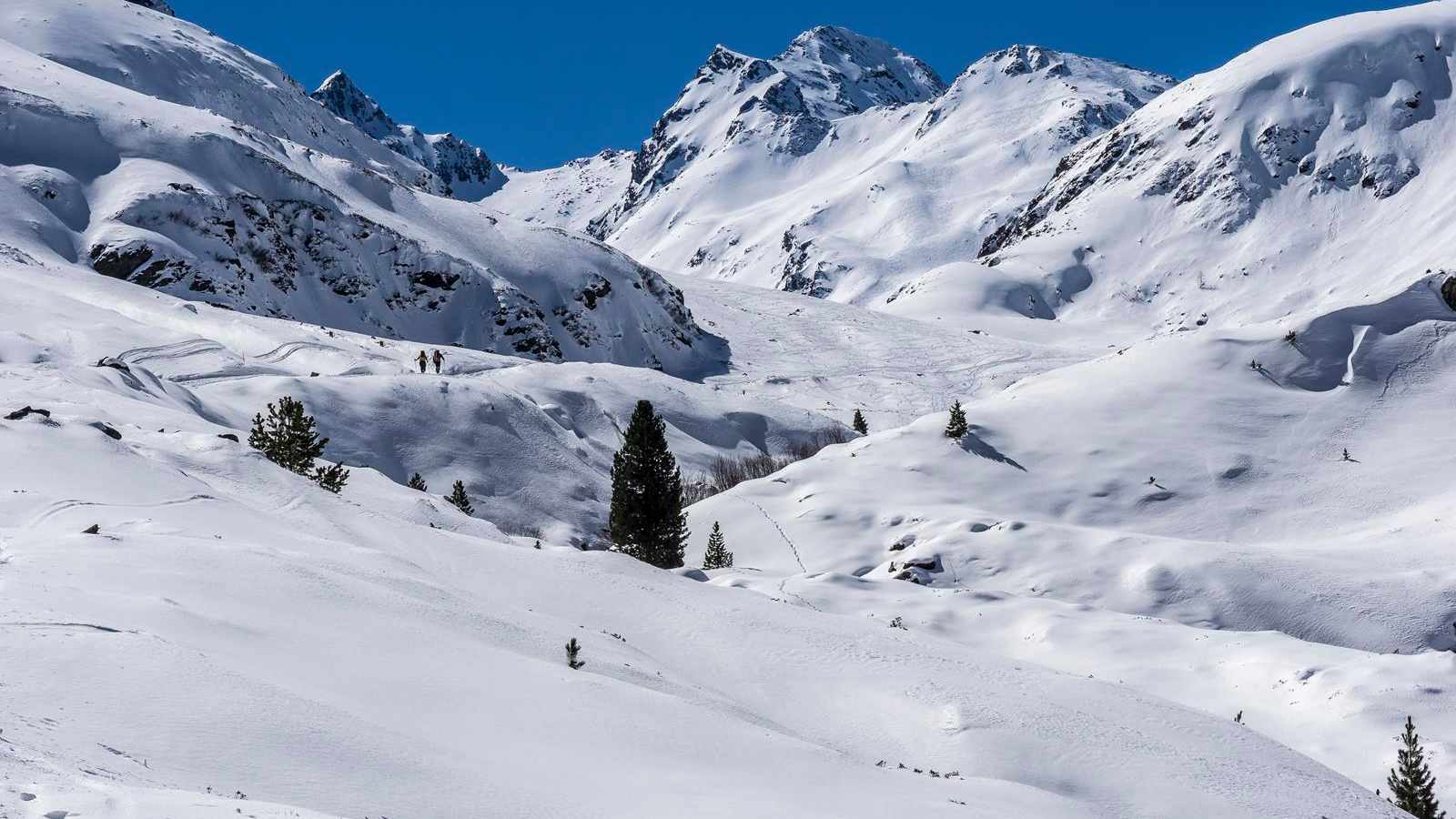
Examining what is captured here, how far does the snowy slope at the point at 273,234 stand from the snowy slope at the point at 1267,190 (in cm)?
5629

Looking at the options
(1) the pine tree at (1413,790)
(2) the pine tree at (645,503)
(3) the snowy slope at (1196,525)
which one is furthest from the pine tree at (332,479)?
(1) the pine tree at (1413,790)

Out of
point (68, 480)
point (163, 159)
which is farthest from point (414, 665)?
point (163, 159)

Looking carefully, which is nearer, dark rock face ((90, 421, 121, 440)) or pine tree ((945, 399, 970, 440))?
dark rock face ((90, 421, 121, 440))

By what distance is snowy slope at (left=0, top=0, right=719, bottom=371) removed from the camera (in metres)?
82.8

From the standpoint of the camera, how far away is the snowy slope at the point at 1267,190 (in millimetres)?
137500

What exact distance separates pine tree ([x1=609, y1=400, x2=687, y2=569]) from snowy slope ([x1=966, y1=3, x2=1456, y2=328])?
105589 mm

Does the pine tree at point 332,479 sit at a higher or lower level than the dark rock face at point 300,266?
lower

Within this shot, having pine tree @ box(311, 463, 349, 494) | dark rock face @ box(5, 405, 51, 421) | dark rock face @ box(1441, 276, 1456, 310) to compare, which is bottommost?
dark rock face @ box(5, 405, 51, 421)

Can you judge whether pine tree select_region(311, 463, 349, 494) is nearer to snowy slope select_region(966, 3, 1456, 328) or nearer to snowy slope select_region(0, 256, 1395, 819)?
snowy slope select_region(0, 256, 1395, 819)

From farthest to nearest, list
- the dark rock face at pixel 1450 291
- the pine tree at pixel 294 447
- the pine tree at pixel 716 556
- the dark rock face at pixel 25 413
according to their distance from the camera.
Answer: the dark rock face at pixel 1450 291, the pine tree at pixel 716 556, the pine tree at pixel 294 447, the dark rock face at pixel 25 413

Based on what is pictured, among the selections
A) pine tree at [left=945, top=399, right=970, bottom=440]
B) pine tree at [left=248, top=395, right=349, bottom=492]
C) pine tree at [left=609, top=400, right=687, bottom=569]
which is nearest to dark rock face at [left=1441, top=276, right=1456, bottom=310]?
pine tree at [left=945, top=399, right=970, bottom=440]

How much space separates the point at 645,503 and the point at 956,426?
17.0m

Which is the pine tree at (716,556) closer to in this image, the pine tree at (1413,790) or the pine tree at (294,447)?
the pine tree at (294,447)

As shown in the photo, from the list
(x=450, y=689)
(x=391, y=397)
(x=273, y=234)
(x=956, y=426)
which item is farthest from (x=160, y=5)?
(x=450, y=689)
